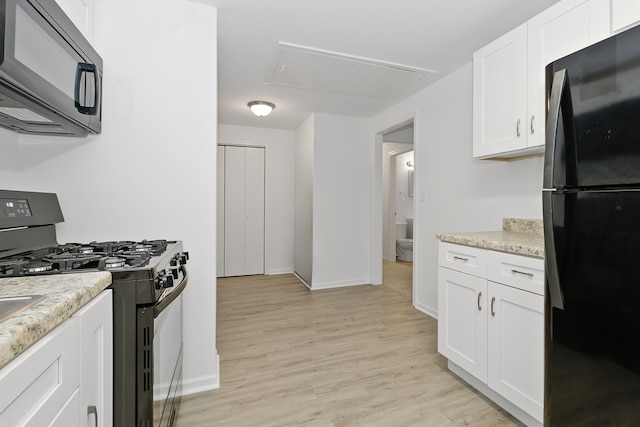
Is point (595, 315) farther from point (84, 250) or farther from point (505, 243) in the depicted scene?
point (84, 250)

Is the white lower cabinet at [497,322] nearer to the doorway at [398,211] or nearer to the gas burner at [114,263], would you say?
the gas burner at [114,263]

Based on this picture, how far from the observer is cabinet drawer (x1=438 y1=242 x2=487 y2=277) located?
173 cm

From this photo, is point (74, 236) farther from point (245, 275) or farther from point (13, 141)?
point (245, 275)

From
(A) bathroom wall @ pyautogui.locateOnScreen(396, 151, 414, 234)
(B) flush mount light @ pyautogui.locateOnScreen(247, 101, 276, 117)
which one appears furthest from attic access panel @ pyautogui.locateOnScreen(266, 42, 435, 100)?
(A) bathroom wall @ pyautogui.locateOnScreen(396, 151, 414, 234)

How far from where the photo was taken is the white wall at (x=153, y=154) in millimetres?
1674

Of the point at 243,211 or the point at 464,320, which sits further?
the point at 243,211

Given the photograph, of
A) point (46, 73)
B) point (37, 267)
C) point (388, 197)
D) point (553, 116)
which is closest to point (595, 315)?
point (553, 116)

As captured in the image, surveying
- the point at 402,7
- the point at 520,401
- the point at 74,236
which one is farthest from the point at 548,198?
the point at 74,236

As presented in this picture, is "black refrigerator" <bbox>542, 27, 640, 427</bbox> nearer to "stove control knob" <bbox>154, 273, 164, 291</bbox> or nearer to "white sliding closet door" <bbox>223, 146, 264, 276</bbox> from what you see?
"stove control knob" <bbox>154, 273, 164, 291</bbox>

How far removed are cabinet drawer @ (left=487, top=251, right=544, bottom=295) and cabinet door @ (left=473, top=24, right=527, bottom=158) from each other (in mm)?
696

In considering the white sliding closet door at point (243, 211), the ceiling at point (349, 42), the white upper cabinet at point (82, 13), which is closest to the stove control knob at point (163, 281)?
the white upper cabinet at point (82, 13)

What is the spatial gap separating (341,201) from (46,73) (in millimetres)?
3383

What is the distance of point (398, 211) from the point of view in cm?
699

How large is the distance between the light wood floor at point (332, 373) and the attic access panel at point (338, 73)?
7.52 feet
